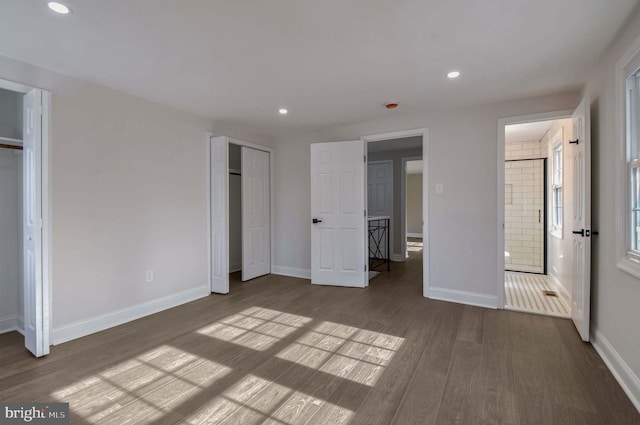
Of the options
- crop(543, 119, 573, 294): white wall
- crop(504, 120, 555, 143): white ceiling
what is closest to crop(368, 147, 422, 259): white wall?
crop(504, 120, 555, 143): white ceiling

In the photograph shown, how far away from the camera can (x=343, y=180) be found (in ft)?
14.5

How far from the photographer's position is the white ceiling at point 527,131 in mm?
4250

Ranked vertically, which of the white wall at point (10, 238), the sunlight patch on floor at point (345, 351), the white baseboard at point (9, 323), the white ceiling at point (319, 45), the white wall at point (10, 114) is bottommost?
the sunlight patch on floor at point (345, 351)

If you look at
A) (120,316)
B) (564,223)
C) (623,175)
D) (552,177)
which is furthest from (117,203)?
(552,177)

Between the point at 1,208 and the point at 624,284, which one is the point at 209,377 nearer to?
the point at 1,208

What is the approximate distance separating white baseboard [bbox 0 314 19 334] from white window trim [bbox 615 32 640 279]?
16.9ft

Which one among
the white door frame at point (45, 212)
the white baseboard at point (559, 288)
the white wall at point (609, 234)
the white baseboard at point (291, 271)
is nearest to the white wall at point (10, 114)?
the white door frame at point (45, 212)

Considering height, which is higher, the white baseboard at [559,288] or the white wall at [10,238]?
the white wall at [10,238]

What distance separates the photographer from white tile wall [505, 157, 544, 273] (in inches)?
206

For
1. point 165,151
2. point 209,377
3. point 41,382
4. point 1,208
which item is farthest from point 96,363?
point 165,151

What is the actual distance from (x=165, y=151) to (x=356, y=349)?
118 inches

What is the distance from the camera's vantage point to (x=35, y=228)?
241 cm

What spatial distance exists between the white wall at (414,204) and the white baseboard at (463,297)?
7.23m

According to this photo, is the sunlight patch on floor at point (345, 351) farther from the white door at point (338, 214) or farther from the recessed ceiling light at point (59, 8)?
the recessed ceiling light at point (59, 8)
